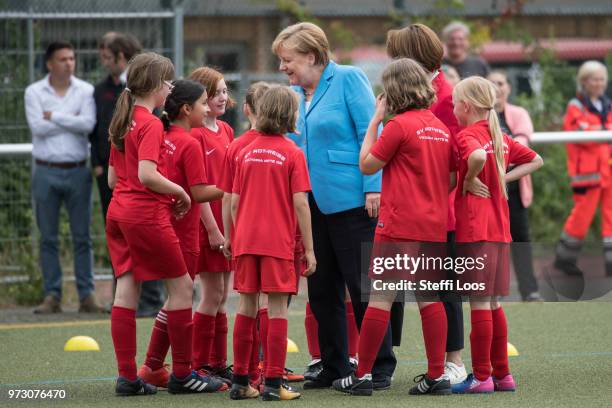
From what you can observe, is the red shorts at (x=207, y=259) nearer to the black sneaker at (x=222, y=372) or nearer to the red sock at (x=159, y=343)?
the red sock at (x=159, y=343)

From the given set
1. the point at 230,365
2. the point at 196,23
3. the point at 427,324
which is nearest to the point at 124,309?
the point at 230,365

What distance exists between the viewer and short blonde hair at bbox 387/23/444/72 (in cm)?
696

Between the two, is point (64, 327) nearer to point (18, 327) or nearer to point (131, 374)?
point (18, 327)

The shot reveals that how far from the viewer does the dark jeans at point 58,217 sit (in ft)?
34.6

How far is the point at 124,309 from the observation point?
6.93m

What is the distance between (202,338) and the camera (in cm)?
730

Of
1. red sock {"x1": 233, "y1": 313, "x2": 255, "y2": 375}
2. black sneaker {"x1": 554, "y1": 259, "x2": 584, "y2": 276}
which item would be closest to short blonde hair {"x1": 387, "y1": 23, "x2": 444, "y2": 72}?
red sock {"x1": 233, "y1": 313, "x2": 255, "y2": 375}

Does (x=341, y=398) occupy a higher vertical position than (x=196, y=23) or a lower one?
lower

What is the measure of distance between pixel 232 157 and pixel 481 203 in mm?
1279

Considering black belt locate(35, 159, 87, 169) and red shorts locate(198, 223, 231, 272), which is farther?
black belt locate(35, 159, 87, 169)

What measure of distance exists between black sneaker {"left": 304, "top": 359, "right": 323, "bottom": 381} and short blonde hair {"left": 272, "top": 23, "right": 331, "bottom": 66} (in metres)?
1.68

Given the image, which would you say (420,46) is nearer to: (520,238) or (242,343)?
(242,343)

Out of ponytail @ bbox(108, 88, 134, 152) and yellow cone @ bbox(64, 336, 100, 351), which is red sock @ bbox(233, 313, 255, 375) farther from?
yellow cone @ bbox(64, 336, 100, 351)

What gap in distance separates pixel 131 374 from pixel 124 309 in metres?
0.34
